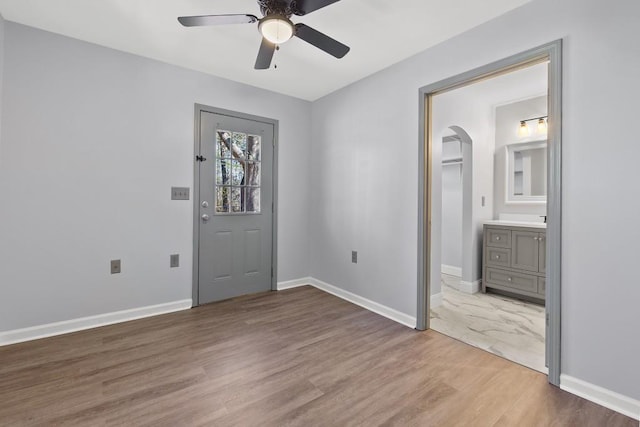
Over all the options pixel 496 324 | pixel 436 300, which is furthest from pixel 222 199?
pixel 496 324

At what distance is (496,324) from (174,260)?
3.18m

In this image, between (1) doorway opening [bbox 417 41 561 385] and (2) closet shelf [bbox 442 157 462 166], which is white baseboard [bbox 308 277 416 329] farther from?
(2) closet shelf [bbox 442 157 462 166]

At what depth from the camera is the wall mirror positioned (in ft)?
12.0

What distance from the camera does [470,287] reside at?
12.1 feet

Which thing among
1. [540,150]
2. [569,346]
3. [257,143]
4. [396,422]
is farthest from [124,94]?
[540,150]

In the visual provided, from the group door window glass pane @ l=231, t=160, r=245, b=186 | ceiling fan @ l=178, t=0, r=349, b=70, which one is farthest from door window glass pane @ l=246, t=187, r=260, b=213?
ceiling fan @ l=178, t=0, r=349, b=70

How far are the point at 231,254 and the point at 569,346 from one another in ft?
9.88

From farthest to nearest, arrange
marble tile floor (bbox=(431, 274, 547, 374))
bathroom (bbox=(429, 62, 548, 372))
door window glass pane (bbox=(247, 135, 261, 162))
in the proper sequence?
door window glass pane (bbox=(247, 135, 261, 162)) → bathroom (bbox=(429, 62, 548, 372)) → marble tile floor (bbox=(431, 274, 547, 374))

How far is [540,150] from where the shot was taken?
368cm

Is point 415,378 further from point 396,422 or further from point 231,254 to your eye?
point 231,254

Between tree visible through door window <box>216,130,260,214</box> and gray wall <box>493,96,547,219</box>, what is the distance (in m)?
3.15

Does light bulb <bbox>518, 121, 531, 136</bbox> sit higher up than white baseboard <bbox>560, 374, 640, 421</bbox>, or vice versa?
light bulb <bbox>518, 121, 531, 136</bbox>

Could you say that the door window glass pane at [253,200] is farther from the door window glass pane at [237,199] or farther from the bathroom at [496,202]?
the bathroom at [496,202]

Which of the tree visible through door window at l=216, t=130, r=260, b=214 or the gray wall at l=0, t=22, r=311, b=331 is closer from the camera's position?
the gray wall at l=0, t=22, r=311, b=331
